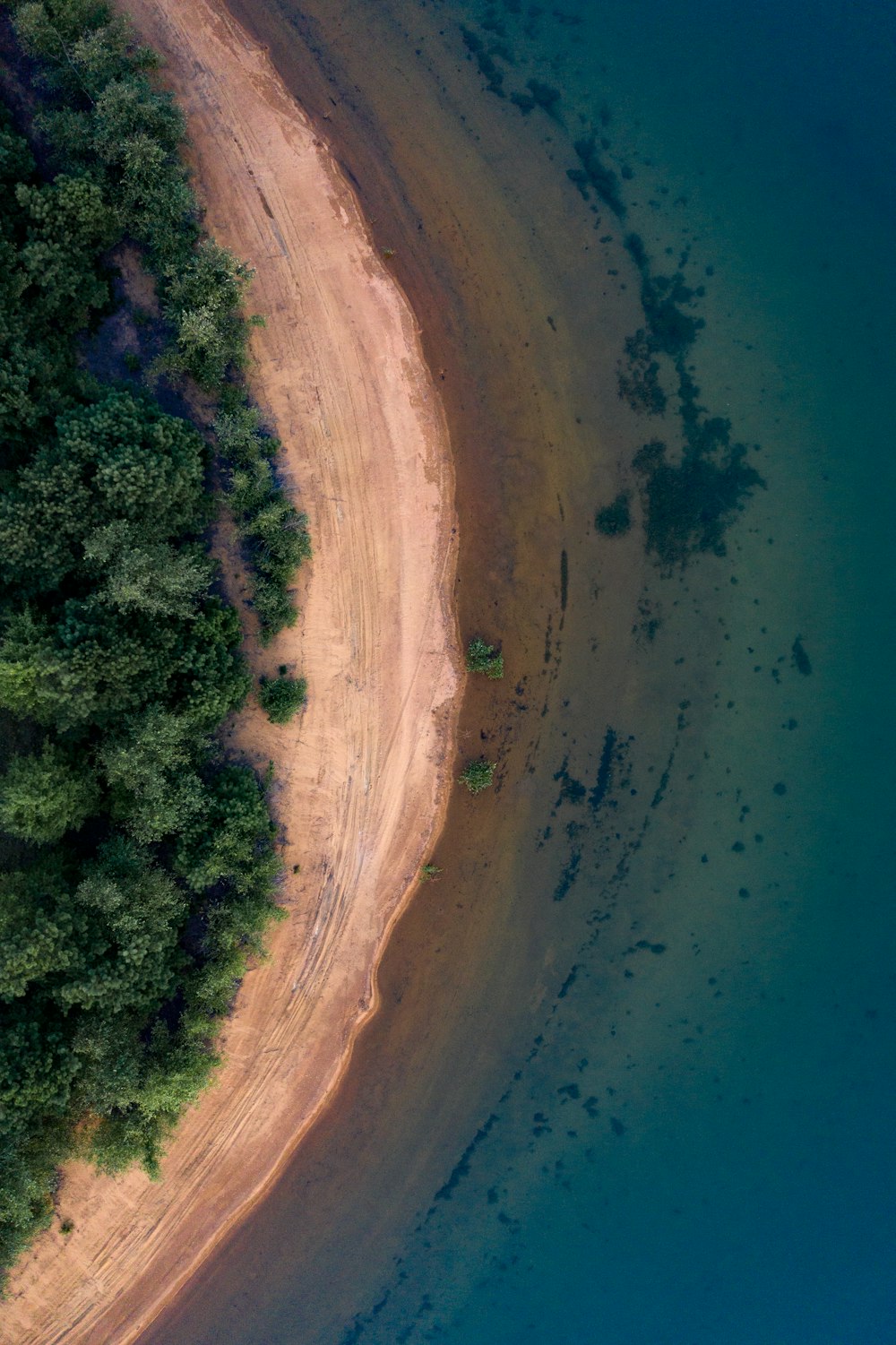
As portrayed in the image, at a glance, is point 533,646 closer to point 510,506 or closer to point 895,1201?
point 510,506

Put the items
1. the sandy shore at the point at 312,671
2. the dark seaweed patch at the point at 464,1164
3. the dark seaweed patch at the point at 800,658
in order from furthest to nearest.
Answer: the dark seaweed patch at the point at 800,658, the dark seaweed patch at the point at 464,1164, the sandy shore at the point at 312,671

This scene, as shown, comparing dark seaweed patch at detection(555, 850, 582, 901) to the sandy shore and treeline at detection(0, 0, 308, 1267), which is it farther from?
treeline at detection(0, 0, 308, 1267)

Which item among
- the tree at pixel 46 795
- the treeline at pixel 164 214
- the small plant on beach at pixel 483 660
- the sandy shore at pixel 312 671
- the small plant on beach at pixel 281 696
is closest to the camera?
the tree at pixel 46 795

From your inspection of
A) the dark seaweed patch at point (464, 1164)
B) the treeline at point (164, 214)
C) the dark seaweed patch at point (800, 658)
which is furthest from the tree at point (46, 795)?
the dark seaweed patch at point (800, 658)

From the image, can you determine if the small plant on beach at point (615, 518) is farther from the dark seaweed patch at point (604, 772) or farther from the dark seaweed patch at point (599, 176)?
the dark seaweed patch at point (599, 176)

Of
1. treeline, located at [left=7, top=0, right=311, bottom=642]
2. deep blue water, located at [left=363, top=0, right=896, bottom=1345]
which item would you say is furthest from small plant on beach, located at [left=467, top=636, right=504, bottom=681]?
deep blue water, located at [left=363, top=0, right=896, bottom=1345]

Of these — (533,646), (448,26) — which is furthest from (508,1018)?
(448,26)

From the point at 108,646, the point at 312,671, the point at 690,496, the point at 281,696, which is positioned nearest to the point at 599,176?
the point at 690,496
